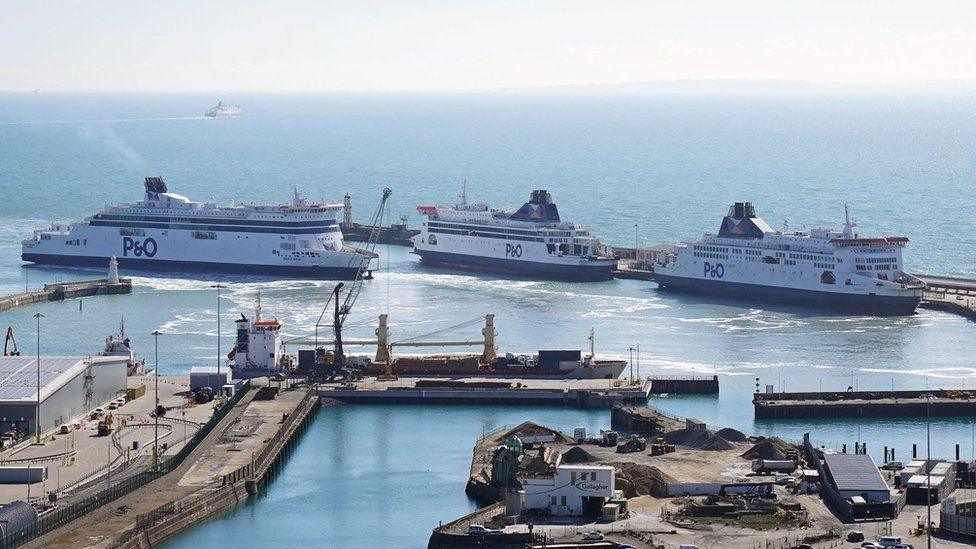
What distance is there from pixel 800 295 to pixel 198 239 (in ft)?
127

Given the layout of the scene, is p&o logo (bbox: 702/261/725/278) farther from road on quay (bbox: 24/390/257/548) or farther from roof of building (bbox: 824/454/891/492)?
roof of building (bbox: 824/454/891/492)

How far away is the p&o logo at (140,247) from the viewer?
400 ft

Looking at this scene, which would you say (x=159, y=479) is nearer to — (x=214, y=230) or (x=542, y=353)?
(x=542, y=353)

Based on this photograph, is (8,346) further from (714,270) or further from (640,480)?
(714,270)

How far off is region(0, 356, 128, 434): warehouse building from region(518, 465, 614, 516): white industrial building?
1993cm

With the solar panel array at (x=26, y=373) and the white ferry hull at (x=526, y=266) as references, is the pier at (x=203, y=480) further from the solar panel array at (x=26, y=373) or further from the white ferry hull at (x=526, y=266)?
the white ferry hull at (x=526, y=266)

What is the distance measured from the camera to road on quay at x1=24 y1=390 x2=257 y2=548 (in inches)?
2066

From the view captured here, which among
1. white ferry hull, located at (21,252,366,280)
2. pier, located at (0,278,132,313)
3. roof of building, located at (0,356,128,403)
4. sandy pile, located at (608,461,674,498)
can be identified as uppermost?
white ferry hull, located at (21,252,366,280)

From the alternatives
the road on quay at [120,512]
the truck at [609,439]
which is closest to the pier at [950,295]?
the truck at [609,439]

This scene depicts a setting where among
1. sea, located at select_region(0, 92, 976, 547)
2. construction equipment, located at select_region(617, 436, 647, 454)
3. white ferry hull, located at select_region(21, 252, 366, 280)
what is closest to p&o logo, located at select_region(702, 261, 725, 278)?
sea, located at select_region(0, 92, 976, 547)

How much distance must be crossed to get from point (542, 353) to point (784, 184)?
101m

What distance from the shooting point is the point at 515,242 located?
120 metres

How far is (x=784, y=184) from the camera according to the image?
178 metres

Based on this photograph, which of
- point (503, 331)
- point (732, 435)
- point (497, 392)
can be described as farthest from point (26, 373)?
point (503, 331)
